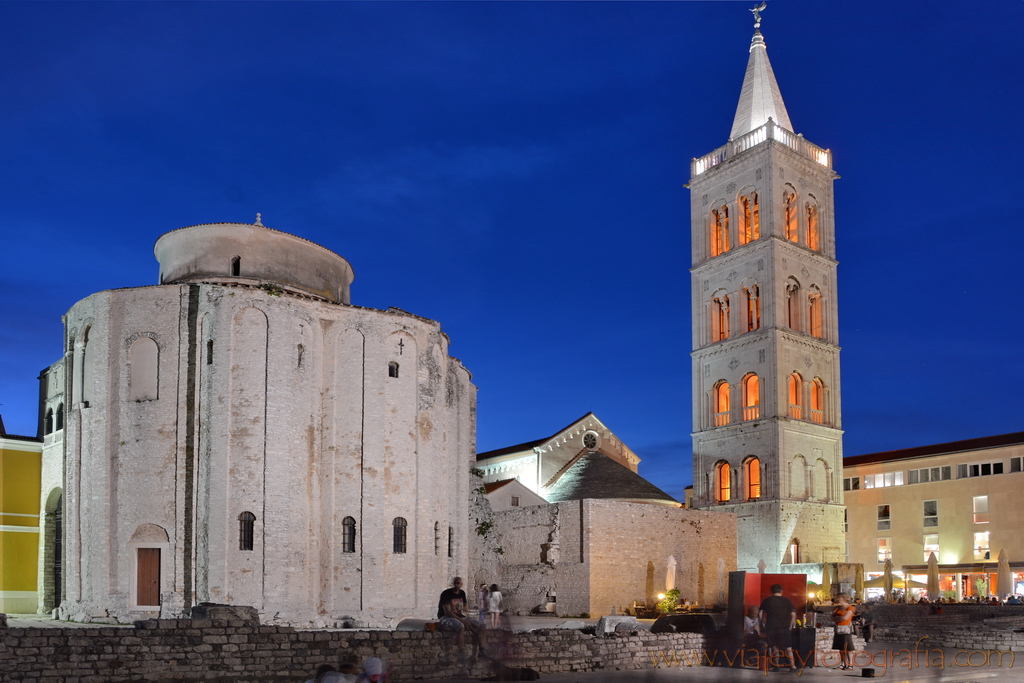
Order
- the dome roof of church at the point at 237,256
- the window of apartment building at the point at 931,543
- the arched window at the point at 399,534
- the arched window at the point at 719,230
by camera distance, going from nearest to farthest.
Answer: the arched window at the point at 399,534 → the dome roof of church at the point at 237,256 → the arched window at the point at 719,230 → the window of apartment building at the point at 931,543

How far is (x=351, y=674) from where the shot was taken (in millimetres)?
11633

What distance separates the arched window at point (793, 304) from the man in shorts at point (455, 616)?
118ft

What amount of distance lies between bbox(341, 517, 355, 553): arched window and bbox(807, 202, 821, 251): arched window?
1295 inches

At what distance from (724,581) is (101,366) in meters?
28.9

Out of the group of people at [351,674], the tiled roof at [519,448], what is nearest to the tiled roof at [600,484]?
the tiled roof at [519,448]

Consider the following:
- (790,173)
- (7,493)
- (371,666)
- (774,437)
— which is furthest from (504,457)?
(371,666)

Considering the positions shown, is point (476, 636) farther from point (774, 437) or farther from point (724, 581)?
point (774, 437)

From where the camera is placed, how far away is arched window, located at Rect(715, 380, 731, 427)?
171ft

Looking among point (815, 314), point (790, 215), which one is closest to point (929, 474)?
point (815, 314)

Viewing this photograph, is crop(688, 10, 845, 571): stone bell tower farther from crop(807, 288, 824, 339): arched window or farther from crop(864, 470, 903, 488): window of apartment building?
crop(864, 470, 903, 488): window of apartment building

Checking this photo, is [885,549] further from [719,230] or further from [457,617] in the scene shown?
[457,617]

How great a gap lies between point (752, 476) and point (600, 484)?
839cm

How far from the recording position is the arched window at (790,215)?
172ft

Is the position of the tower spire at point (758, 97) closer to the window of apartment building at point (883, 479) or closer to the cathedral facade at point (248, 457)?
the window of apartment building at point (883, 479)
